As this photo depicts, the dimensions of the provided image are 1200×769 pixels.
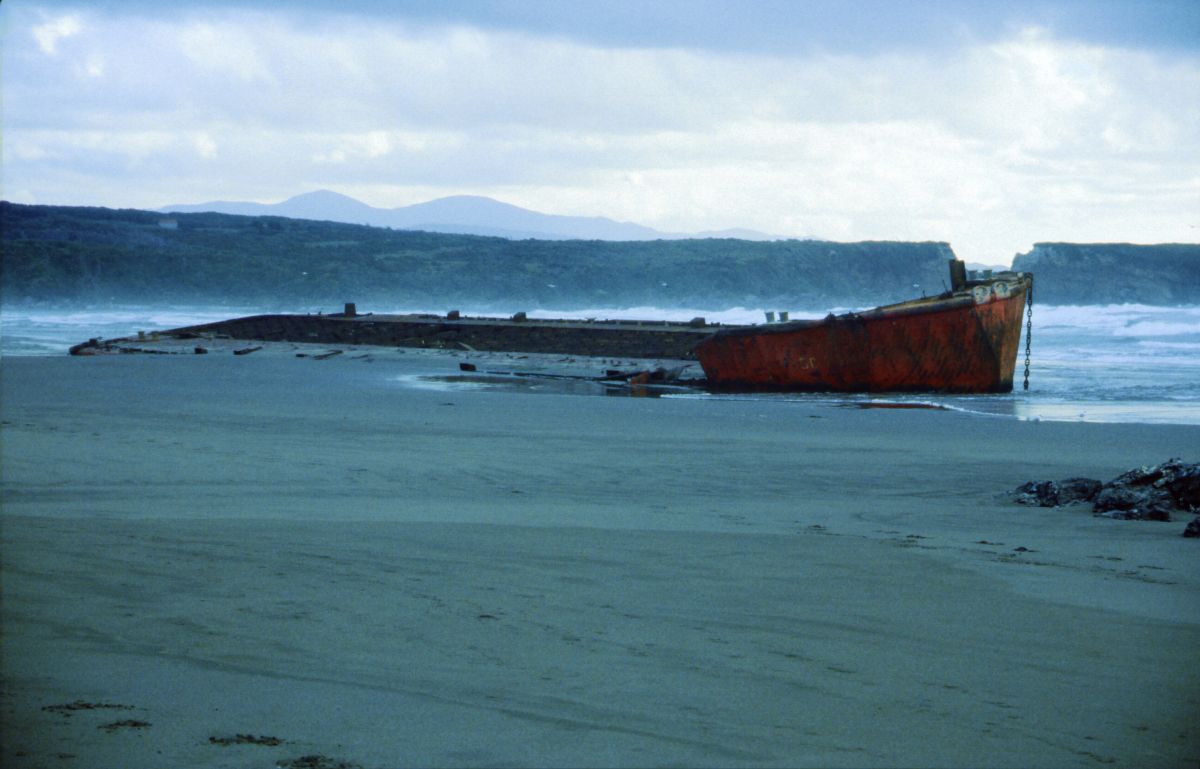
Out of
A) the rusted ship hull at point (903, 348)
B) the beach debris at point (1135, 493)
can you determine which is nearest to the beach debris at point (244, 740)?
the beach debris at point (1135, 493)

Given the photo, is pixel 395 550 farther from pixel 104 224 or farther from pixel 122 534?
pixel 104 224

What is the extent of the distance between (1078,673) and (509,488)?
4.85m

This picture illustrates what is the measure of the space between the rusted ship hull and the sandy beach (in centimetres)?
717

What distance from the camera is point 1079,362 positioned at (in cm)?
2661

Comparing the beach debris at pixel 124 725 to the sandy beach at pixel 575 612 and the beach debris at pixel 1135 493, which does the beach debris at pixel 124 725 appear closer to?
the sandy beach at pixel 575 612

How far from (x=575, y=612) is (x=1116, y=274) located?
9313cm

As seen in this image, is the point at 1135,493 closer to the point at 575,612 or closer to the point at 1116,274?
the point at 575,612

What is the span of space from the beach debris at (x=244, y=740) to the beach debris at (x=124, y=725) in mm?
219

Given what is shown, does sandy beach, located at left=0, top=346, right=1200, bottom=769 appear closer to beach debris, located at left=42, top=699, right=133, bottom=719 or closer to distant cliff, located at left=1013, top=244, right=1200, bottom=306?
beach debris, located at left=42, top=699, right=133, bottom=719

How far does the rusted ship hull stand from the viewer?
17125 millimetres

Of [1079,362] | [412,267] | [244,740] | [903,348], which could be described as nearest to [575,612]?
→ [244,740]

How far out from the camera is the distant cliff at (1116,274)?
85.2 meters

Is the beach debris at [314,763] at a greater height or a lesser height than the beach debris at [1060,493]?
lesser

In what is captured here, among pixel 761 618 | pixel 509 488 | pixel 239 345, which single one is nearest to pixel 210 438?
pixel 509 488
